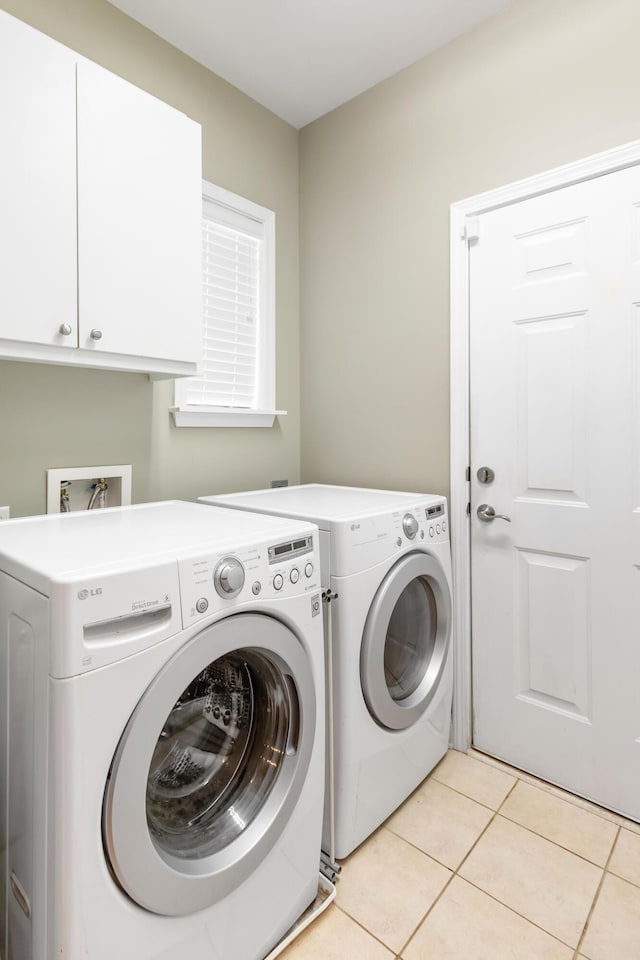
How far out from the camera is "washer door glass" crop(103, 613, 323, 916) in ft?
3.04

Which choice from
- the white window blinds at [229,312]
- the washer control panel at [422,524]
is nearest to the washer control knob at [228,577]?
the washer control panel at [422,524]

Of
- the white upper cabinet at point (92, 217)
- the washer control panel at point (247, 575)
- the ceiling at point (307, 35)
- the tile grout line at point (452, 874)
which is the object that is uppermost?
the ceiling at point (307, 35)

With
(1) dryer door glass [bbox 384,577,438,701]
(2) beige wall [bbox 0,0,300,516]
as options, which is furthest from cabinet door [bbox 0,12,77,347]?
(1) dryer door glass [bbox 384,577,438,701]

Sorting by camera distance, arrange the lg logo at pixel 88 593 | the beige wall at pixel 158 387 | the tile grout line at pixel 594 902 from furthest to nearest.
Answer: the beige wall at pixel 158 387 → the tile grout line at pixel 594 902 → the lg logo at pixel 88 593

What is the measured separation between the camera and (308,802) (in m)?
1.29

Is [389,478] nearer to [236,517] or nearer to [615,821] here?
[236,517]

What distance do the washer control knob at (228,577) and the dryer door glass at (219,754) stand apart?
0.19 m

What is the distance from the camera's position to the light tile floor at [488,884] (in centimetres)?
126

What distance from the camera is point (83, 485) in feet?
5.99

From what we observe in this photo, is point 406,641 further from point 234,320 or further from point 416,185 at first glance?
point 416,185

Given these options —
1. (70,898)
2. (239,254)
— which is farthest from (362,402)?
(70,898)

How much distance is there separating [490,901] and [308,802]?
575 millimetres

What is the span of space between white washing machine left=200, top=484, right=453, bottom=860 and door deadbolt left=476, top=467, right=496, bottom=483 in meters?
0.19

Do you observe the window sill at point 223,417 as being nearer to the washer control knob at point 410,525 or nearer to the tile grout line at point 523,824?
the washer control knob at point 410,525
